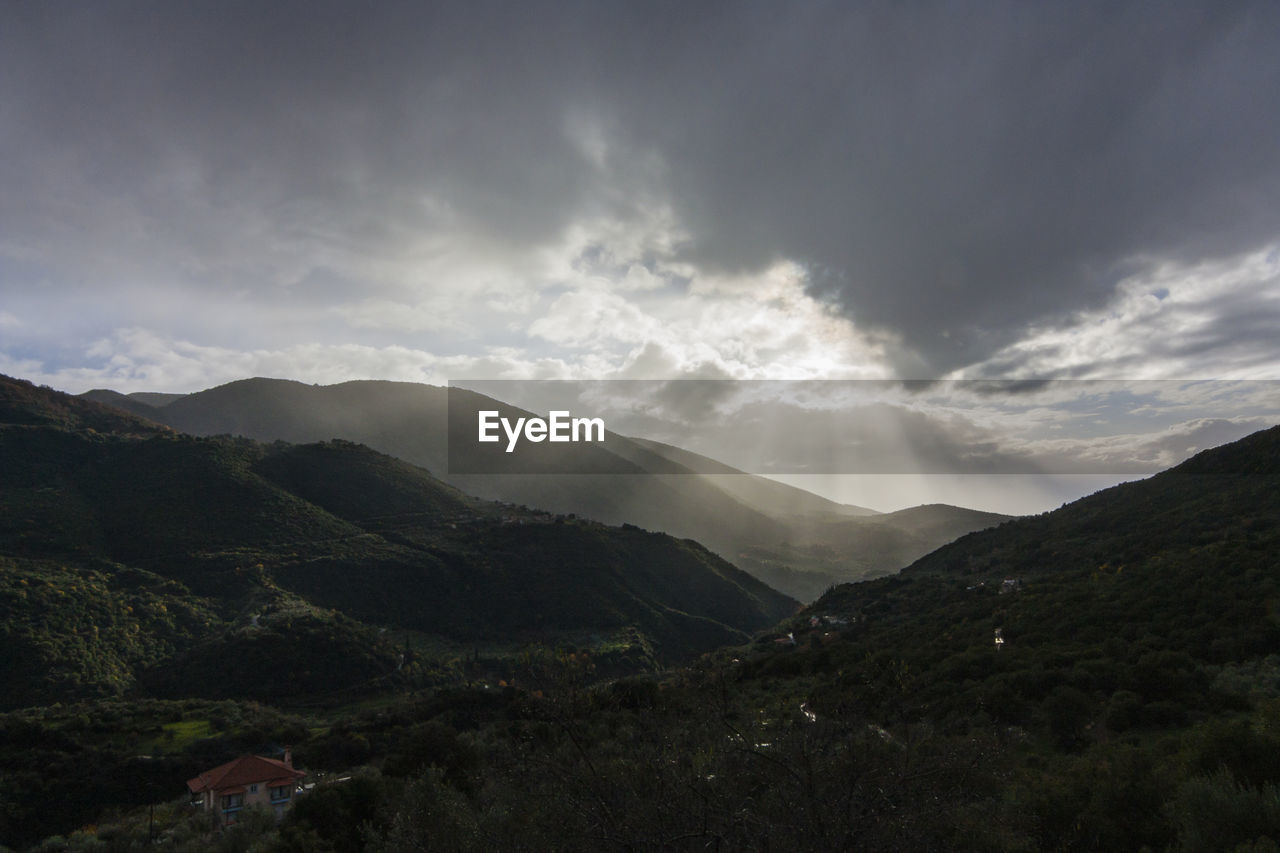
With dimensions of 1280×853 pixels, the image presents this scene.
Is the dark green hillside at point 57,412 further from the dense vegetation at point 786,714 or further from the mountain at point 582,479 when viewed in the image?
the mountain at point 582,479

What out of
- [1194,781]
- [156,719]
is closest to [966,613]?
[1194,781]

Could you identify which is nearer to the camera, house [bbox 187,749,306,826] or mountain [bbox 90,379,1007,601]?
house [bbox 187,749,306,826]

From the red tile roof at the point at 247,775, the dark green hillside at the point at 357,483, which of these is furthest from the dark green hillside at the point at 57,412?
the red tile roof at the point at 247,775

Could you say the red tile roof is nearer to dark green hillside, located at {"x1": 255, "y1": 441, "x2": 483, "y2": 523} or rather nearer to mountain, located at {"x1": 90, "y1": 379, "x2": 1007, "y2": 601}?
dark green hillside, located at {"x1": 255, "y1": 441, "x2": 483, "y2": 523}

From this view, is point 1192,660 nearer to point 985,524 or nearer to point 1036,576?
→ point 1036,576

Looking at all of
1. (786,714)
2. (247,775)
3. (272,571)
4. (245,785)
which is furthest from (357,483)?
(786,714)

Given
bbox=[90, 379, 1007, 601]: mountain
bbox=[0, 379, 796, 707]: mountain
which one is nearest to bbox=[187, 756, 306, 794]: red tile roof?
bbox=[0, 379, 796, 707]: mountain

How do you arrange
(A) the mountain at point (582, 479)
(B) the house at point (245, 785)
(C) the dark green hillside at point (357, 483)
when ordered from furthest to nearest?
(A) the mountain at point (582, 479)
(C) the dark green hillside at point (357, 483)
(B) the house at point (245, 785)
